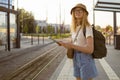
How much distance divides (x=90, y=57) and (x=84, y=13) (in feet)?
1.95

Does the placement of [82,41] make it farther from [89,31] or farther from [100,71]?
[100,71]

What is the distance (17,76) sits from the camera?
13.8 metres

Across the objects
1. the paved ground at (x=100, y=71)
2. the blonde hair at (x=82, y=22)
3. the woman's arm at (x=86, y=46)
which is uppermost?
the blonde hair at (x=82, y=22)

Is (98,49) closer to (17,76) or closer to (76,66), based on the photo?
(76,66)

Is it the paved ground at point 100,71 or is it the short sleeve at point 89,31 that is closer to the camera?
the short sleeve at point 89,31

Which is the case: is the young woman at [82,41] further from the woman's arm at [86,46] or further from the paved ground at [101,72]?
the paved ground at [101,72]

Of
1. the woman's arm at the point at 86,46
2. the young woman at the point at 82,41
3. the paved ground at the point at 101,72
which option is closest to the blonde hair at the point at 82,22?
the young woman at the point at 82,41

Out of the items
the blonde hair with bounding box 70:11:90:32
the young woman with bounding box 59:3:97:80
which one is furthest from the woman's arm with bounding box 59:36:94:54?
the blonde hair with bounding box 70:11:90:32

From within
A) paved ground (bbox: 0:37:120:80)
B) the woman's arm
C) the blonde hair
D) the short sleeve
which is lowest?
paved ground (bbox: 0:37:120:80)

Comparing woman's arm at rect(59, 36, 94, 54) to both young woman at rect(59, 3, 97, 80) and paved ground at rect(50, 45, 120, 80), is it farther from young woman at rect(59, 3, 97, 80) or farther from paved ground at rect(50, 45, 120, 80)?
paved ground at rect(50, 45, 120, 80)

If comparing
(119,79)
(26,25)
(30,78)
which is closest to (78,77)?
(119,79)

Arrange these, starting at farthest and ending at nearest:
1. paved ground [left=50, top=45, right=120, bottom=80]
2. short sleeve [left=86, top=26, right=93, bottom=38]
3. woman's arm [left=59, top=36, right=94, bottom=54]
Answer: paved ground [left=50, top=45, right=120, bottom=80]
short sleeve [left=86, top=26, right=93, bottom=38]
woman's arm [left=59, top=36, right=94, bottom=54]

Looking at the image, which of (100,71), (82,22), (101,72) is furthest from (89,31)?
(100,71)

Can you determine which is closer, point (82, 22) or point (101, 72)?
point (82, 22)
